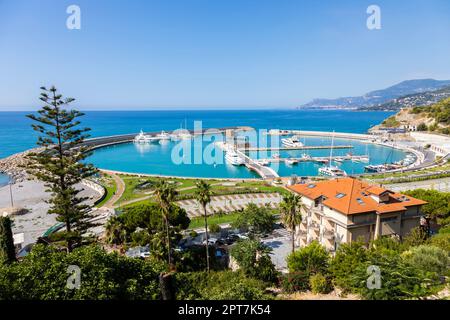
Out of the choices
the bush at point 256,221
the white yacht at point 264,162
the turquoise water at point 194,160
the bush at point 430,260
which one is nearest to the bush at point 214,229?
the bush at point 256,221

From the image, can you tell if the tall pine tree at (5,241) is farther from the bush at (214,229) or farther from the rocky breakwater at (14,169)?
the rocky breakwater at (14,169)

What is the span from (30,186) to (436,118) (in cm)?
12190

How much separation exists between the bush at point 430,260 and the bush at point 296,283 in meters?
5.79

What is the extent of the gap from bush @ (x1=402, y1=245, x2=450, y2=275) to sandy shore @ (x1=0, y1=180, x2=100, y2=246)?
2299 cm

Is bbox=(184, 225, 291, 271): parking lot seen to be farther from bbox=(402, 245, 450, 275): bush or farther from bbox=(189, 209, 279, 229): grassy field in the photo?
bbox=(402, 245, 450, 275): bush

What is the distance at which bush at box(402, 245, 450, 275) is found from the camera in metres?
15.1

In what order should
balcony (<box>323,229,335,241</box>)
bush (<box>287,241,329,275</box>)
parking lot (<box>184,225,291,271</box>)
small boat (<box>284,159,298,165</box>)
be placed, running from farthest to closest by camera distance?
small boat (<box>284,159,298,165</box>)
parking lot (<box>184,225,291,271</box>)
balcony (<box>323,229,335,241</box>)
bush (<box>287,241,329,275</box>)

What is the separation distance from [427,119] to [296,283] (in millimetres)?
119215

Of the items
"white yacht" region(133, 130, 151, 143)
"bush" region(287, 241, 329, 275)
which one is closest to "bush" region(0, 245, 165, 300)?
"bush" region(287, 241, 329, 275)

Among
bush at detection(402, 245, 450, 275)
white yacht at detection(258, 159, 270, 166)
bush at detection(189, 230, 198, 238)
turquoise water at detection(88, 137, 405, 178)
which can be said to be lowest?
turquoise water at detection(88, 137, 405, 178)

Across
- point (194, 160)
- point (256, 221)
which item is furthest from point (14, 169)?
point (256, 221)

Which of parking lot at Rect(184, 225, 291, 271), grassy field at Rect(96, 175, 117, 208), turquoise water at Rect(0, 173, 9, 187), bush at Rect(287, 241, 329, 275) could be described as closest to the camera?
bush at Rect(287, 241, 329, 275)

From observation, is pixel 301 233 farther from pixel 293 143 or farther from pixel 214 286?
pixel 293 143
